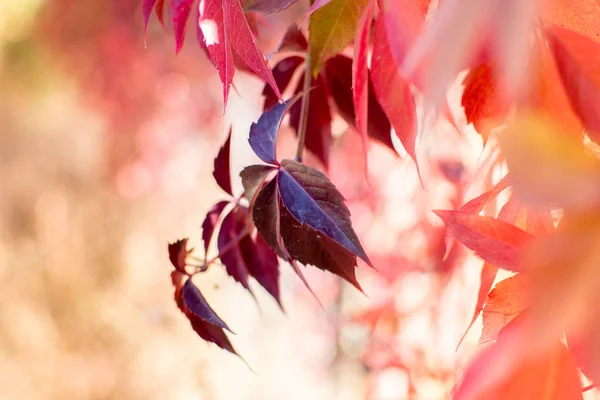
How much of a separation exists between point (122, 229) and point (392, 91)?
1.67 metres

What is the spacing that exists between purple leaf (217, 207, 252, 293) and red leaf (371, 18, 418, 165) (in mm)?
153

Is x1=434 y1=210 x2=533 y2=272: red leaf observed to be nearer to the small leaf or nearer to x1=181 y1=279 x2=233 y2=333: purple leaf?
the small leaf

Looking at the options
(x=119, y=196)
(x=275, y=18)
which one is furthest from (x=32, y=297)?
(x=275, y=18)

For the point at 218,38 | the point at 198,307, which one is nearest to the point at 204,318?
the point at 198,307

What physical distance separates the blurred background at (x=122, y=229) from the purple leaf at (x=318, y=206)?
4.36ft

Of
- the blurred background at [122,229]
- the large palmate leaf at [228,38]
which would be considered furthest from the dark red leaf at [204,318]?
the blurred background at [122,229]

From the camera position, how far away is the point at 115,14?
1663 millimetres

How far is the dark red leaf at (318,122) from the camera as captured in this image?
41 cm

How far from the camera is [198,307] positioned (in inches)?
12.0

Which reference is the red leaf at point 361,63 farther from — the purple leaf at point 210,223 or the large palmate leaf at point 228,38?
the purple leaf at point 210,223

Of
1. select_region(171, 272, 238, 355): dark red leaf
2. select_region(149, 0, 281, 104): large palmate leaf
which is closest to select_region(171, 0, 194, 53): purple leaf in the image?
select_region(149, 0, 281, 104): large palmate leaf

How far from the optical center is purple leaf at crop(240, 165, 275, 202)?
30 centimetres

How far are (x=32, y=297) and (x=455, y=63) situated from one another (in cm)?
184

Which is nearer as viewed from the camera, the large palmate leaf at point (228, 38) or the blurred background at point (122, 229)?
the large palmate leaf at point (228, 38)
